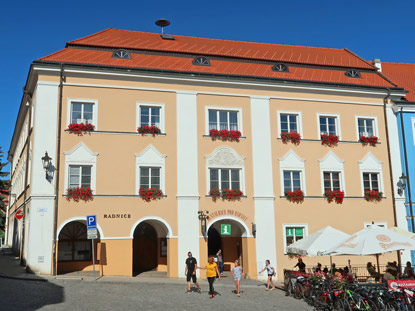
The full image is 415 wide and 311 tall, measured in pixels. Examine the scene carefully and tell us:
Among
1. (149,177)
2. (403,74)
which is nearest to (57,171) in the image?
(149,177)

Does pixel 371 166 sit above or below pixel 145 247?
above

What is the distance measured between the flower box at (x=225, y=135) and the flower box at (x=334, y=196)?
5656mm

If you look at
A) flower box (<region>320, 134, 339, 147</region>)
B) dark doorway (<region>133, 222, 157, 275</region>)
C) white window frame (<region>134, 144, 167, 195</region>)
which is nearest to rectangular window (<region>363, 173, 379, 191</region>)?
flower box (<region>320, 134, 339, 147</region>)

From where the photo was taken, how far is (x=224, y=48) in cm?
2750

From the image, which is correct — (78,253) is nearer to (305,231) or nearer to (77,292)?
(77,292)

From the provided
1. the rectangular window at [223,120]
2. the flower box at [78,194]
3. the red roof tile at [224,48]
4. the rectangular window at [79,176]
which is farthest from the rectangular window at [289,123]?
the flower box at [78,194]

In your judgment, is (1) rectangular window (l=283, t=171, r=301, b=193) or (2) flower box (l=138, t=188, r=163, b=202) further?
(1) rectangular window (l=283, t=171, r=301, b=193)

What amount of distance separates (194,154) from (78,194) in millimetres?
5952

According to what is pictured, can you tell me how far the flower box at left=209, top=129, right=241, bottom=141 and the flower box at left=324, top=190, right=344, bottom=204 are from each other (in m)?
5.66

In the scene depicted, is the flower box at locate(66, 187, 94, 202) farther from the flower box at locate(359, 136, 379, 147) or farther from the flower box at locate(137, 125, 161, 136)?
the flower box at locate(359, 136, 379, 147)

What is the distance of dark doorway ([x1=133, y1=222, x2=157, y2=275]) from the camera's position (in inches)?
1005

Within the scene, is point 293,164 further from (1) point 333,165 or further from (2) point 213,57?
(2) point 213,57

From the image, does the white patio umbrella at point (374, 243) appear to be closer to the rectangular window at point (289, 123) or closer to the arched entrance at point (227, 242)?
the arched entrance at point (227, 242)

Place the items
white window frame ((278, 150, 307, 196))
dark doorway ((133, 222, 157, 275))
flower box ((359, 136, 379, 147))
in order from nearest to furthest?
white window frame ((278, 150, 307, 196))
dark doorway ((133, 222, 157, 275))
flower box ((359, 136, 379, 147))
